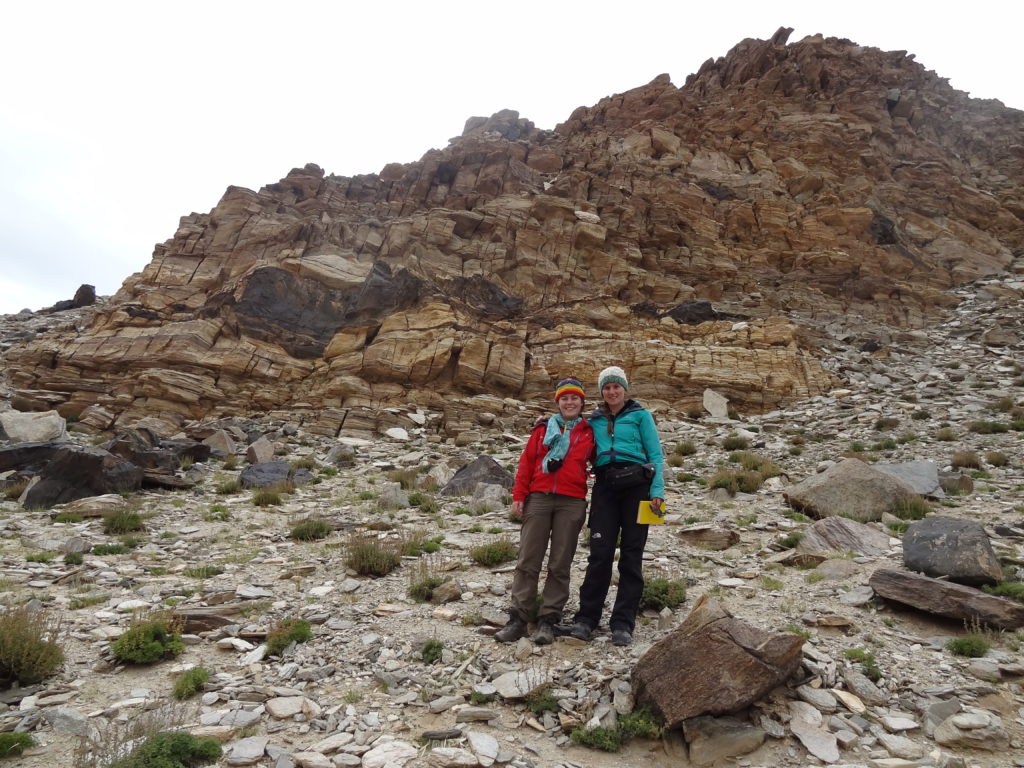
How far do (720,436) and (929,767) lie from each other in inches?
675

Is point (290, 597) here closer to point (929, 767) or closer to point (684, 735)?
point (684, 735)

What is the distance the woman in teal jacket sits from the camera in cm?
568

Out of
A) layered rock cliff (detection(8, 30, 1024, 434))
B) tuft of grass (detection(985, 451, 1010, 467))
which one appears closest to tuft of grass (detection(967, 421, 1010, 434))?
tuft of grass (detection(985, 451, 1010, 467))

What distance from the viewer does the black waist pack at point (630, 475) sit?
18.6ft

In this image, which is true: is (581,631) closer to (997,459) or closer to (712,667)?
(712,667)

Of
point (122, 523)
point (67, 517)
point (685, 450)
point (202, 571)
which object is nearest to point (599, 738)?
point (202, 571)

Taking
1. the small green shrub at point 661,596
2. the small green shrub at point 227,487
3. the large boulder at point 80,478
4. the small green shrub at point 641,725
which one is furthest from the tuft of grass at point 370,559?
the large boulder at point 80,478

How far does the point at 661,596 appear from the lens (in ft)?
21.2

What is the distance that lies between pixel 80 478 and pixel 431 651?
38.8 ft

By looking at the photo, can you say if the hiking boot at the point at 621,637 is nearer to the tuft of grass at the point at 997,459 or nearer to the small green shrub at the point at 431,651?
the small green shrub at the point at 431,651

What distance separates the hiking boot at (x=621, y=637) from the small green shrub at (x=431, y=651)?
1.77 meters

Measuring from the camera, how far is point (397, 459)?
1934cm

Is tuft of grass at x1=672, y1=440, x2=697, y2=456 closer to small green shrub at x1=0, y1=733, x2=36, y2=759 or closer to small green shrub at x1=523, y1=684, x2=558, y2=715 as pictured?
small green shrub at x1=523, y1=684, x2=558, y2=715

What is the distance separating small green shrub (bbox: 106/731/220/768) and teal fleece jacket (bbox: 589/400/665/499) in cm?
413
